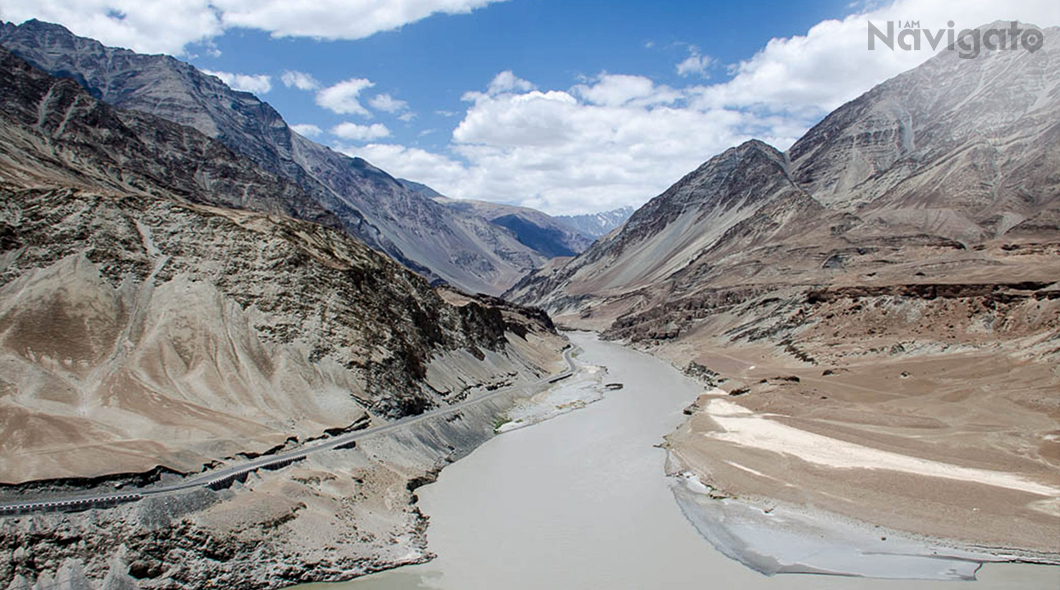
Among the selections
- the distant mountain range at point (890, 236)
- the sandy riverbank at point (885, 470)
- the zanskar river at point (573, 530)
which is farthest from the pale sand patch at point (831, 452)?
the distant mountain range at point (890, 236)

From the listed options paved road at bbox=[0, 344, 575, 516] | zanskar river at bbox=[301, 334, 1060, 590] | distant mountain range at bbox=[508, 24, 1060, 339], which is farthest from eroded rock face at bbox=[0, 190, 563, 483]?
distant mountain range at bbox=[508, 24, 1060, 339]

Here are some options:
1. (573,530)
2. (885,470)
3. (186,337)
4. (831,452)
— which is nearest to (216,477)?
(573,530)

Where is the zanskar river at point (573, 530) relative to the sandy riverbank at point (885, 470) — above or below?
above

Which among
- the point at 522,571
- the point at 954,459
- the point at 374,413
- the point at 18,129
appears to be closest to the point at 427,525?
the point at 522,571

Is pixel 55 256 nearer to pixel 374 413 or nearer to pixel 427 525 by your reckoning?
pixel 374 413

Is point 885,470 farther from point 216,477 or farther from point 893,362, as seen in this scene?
point 216,477

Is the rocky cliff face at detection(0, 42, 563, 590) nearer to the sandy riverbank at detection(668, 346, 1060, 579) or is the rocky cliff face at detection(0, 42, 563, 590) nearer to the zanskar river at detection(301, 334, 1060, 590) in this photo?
the zanskar river at detection(301, 334, 1060, 590)

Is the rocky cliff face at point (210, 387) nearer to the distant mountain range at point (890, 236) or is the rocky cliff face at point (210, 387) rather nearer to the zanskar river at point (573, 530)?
the zanskar river at point (573, 530)
